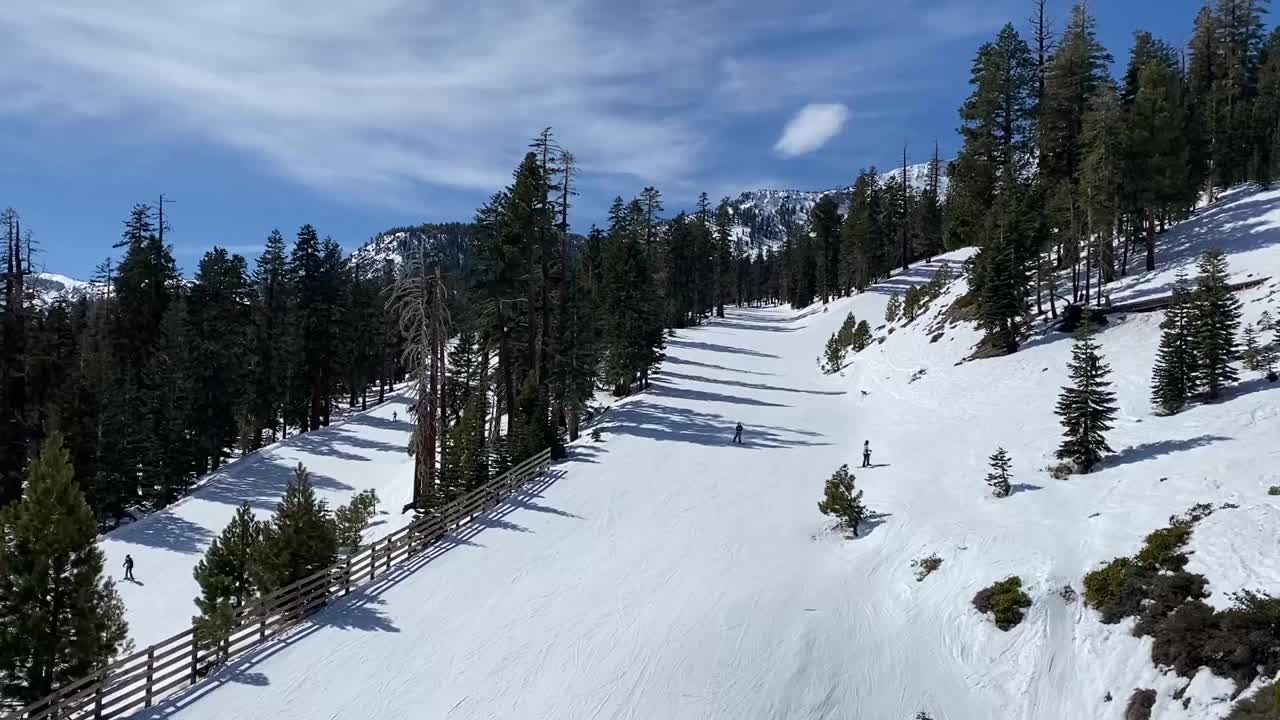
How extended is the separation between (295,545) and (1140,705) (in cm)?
1798

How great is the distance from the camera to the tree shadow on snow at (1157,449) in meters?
18.3

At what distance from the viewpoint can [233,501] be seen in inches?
1433

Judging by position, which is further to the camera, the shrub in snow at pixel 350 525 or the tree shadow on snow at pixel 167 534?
the tree shadow on snow at pixel 167 534

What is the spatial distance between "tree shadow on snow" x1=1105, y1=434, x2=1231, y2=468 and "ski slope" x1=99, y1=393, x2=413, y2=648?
2510 cm

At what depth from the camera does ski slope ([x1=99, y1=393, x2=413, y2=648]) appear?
25375 mm

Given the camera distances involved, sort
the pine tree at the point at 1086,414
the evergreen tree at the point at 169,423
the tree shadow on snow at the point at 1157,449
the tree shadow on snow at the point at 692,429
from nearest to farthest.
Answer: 1. the tree shadow on snow at the point at 1157,449
2. the pine tree at the point at 1086,414
3. the tree shadow on snow at the point at 692,429
4. the evergreen tree at the point at 169,423

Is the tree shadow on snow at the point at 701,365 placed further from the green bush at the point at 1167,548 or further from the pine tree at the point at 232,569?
the pine tree at the point at 232,569

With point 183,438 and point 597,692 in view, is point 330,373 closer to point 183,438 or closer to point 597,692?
point 183,438

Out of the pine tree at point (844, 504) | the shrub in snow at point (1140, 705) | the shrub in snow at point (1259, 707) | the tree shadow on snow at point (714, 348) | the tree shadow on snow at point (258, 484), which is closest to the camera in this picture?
the shrub in snow at point (1259, 707)

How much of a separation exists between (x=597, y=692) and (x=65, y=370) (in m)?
45.2

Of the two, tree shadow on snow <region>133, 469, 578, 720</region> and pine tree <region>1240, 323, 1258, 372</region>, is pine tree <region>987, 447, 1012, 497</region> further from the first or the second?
tree shadow on snow <region>133, 469, 578, 720</region>

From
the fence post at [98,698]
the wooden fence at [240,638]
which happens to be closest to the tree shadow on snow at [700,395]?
the wooden fence at [240,638]

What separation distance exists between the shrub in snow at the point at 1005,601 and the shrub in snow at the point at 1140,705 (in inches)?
115

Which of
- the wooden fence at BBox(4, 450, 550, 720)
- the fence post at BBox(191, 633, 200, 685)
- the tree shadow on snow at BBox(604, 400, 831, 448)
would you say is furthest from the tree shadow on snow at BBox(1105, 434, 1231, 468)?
the fence post at BBox(191, 633, 200, 685)
